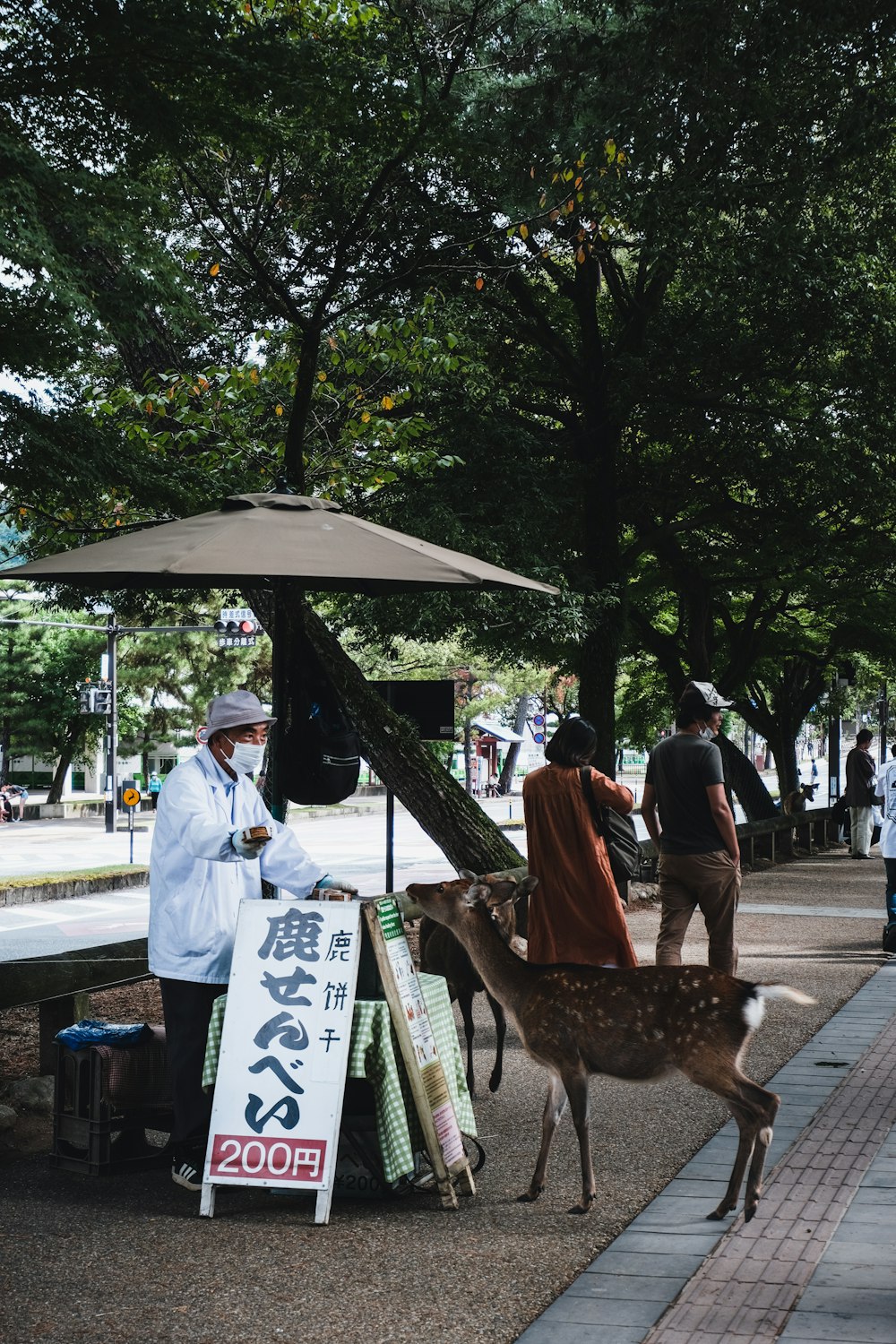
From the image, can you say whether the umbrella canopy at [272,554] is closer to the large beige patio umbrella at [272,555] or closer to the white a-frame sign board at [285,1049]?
the large beige patio umbrella at [272,555]

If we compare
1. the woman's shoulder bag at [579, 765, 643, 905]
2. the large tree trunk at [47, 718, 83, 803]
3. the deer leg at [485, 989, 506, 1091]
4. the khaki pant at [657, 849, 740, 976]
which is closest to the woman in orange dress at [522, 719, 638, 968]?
the woman's shoulder bag at [579, 765, 643, 905]

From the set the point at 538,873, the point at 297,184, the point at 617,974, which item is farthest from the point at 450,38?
the point at 617,974

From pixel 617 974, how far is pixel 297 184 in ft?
29.2

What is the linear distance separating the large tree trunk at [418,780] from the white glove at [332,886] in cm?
697

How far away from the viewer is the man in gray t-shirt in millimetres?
7613

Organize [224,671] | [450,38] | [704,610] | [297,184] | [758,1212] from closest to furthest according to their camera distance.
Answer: [758,1212] → [297,184] → [450,38] → [704,610] → [224,671]

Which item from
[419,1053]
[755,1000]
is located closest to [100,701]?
[419,1053]

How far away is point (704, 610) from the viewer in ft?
73.6

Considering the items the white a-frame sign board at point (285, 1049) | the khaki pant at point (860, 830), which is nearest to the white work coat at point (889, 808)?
the white a-frame sign board at point (285, 1049)

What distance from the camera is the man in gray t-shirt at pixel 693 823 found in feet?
25.0

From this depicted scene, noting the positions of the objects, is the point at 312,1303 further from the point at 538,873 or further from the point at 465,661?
the point at 465,661

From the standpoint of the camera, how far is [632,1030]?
4.99m

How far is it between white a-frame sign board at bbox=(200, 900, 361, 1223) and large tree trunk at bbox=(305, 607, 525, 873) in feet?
24.2

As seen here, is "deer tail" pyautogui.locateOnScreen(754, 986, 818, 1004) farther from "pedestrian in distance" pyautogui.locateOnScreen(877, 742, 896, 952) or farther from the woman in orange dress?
"pedestrian in distance" pyautogui.locateOnScreen(877, 742, 896, 952)
